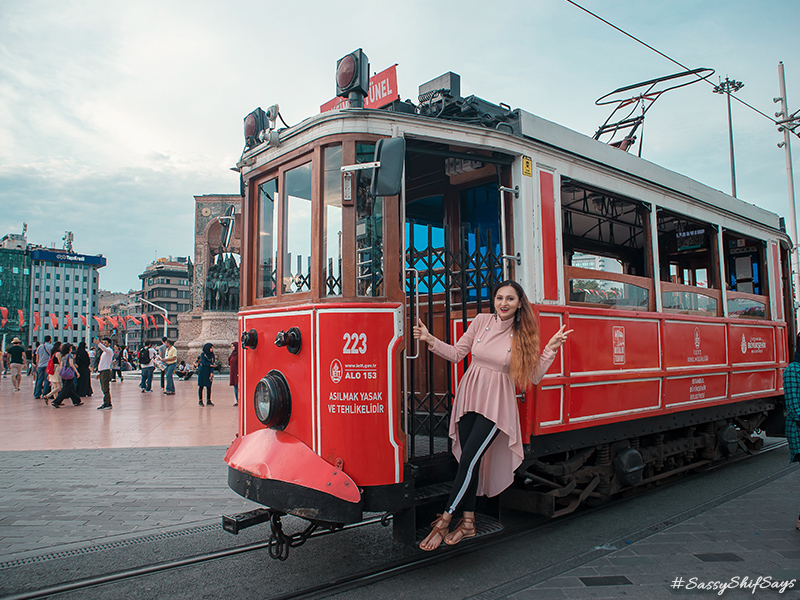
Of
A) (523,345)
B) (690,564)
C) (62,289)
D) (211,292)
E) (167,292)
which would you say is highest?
(62,289)

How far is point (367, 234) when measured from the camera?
3.82 meters

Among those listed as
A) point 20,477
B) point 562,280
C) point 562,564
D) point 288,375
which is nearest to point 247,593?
point 288,375

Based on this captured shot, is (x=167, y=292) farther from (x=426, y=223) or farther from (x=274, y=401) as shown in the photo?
(x=274, y=401)

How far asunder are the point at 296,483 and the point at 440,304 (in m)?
2.29

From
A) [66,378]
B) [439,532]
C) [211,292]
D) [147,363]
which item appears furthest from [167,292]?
[439,532]

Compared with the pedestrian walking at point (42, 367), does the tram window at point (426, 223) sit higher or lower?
higher

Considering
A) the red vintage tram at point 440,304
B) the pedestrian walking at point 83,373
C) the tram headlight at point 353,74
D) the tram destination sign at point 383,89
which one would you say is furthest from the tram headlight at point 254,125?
the pedestrian walking at point 83,373

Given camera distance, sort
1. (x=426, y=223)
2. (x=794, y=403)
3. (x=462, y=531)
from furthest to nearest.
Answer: (x=426, y=223) < (x=794, y=403) < (x=462, y=531)

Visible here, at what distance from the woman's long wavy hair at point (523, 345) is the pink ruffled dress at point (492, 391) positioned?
0.16 feet

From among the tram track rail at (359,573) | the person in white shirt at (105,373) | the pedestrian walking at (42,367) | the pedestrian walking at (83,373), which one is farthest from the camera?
the pedestrian walking at (42,367)

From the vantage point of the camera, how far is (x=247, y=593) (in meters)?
3.50

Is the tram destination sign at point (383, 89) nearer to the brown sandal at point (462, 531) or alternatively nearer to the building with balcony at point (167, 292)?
the brown sandal at point (462, 531)

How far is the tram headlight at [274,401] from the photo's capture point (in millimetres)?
3773

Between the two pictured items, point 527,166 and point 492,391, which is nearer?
point 492,391
